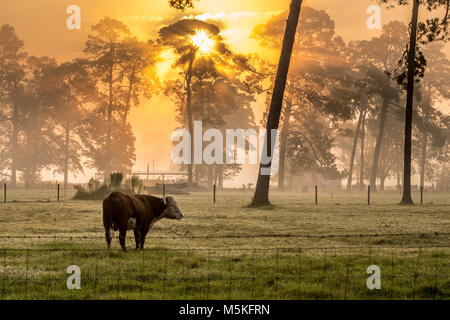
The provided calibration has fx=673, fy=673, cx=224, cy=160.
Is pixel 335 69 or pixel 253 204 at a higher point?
pixel 335 69

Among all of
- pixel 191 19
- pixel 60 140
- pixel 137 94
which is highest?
pixel 191 19

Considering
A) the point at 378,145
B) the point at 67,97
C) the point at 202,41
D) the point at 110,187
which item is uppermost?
the point at 202,41

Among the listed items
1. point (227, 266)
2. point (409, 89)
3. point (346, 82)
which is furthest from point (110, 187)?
point (346, 82)

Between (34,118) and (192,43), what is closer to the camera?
(192,43)

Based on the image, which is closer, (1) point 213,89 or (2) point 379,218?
(2) point 379,218

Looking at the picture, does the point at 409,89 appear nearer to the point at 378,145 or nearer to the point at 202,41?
the point at 202,41

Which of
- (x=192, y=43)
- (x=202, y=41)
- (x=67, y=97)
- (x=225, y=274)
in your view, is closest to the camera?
(x=225, y=274)

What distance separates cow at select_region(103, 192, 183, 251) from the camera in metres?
15.0

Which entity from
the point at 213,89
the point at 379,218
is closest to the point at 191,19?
the point at 213,89

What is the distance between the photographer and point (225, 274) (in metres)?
12.6

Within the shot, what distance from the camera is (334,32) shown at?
8644cm

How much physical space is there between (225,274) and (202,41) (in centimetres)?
6049
